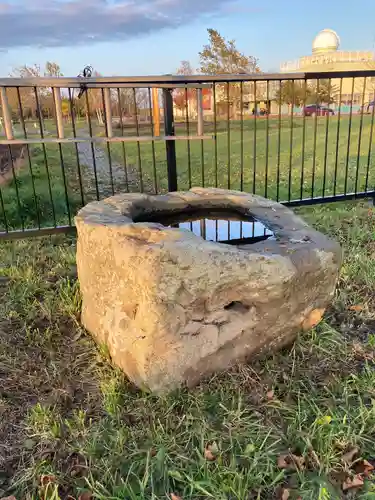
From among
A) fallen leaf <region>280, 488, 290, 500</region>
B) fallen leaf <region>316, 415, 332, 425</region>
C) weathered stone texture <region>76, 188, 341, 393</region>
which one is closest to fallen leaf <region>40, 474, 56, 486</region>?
weathered stone texture <region>76, 188, 341, 393</region>

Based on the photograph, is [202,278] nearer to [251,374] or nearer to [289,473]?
[251,374]

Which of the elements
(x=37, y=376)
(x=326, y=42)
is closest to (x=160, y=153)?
(x=37, y=376)

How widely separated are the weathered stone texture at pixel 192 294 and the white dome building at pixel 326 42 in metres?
46.4

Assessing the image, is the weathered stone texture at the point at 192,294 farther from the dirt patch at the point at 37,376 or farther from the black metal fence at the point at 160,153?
the black metal fence at the point at 160,153

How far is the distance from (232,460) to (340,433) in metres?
0.54

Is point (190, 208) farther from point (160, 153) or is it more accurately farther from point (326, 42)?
point (326, 42)

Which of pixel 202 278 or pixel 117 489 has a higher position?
pixel 202 278

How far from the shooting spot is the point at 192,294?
2.32 metres

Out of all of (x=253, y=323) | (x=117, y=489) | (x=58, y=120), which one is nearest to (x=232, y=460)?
(x=117, y=489)

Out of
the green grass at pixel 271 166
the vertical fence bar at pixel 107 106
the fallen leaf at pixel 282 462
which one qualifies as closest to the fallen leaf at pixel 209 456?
the fallen leaf at pixel 282 462

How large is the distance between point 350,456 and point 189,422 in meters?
0.76

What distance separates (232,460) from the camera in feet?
6.45

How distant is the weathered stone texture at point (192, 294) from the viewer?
2303 mm

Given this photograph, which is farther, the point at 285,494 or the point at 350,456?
the point at 350,456
